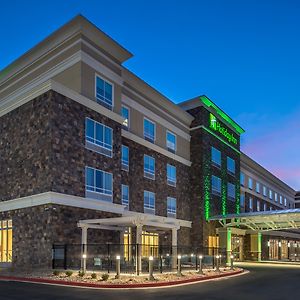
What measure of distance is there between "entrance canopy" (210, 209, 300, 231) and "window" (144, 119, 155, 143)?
12.4 metres

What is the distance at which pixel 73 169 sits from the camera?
30.5 m

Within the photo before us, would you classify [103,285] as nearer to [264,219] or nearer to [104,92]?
[104,92]

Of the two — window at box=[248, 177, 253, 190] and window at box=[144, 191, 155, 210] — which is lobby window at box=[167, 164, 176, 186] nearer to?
window at box=[144, 191, 155, 210]

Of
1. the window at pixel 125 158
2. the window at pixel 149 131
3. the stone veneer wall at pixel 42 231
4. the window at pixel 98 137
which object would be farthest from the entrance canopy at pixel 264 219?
the stone veneer wall at pixel 42 231

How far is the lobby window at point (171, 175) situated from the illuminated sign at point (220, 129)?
8.23 m

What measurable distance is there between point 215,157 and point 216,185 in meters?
3.40

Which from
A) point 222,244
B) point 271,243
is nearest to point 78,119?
point 222,244

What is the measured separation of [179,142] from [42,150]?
21832mm

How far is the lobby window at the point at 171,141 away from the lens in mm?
46812

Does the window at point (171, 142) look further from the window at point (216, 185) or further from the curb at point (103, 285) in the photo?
the curb at point (103, 285)

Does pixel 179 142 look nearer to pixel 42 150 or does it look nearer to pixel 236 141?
pixel 236 141

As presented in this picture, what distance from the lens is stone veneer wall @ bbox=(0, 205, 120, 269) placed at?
1107 inches

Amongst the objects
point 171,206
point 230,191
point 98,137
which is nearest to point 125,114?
point 98,137

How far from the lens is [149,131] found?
43.6 m
